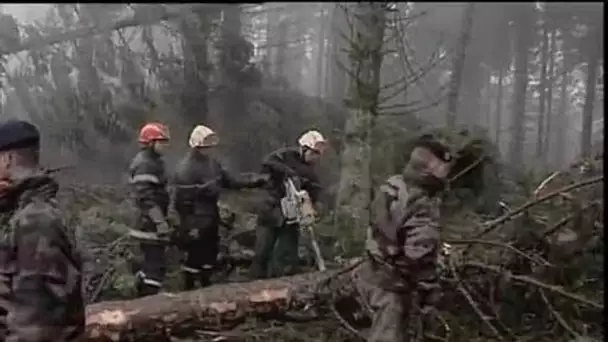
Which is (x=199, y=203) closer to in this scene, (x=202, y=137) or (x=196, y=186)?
(x=196, y=186)

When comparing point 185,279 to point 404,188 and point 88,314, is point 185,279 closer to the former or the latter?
point 88,314

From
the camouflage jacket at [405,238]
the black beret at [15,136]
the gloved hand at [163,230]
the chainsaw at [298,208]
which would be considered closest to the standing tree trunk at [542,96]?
the chainsaw at [298,208]

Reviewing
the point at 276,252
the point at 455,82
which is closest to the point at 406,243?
the point at 276,252

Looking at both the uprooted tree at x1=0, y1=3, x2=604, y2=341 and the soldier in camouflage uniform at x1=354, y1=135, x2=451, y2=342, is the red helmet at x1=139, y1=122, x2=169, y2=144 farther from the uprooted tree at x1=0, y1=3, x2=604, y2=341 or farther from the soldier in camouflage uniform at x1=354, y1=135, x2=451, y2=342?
the soldier in camouflage uniform at x1=354, y1=135, x2=451, y2=342

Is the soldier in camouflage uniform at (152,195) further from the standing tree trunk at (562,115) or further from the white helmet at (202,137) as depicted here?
the standing tree trunk at (562,115)

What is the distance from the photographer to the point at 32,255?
3.37 meters

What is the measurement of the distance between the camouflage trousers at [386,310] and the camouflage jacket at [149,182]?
2836 mm

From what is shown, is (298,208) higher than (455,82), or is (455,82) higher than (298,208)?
(455,82)

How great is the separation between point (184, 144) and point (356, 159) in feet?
12.6

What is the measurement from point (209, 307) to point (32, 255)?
2.37m

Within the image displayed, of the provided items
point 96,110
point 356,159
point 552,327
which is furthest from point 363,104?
point 96,110

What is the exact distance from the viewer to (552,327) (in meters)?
5.71

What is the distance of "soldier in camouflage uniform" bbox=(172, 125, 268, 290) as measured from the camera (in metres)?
6.81

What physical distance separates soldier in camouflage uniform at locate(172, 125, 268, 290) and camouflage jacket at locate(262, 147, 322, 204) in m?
0.24
